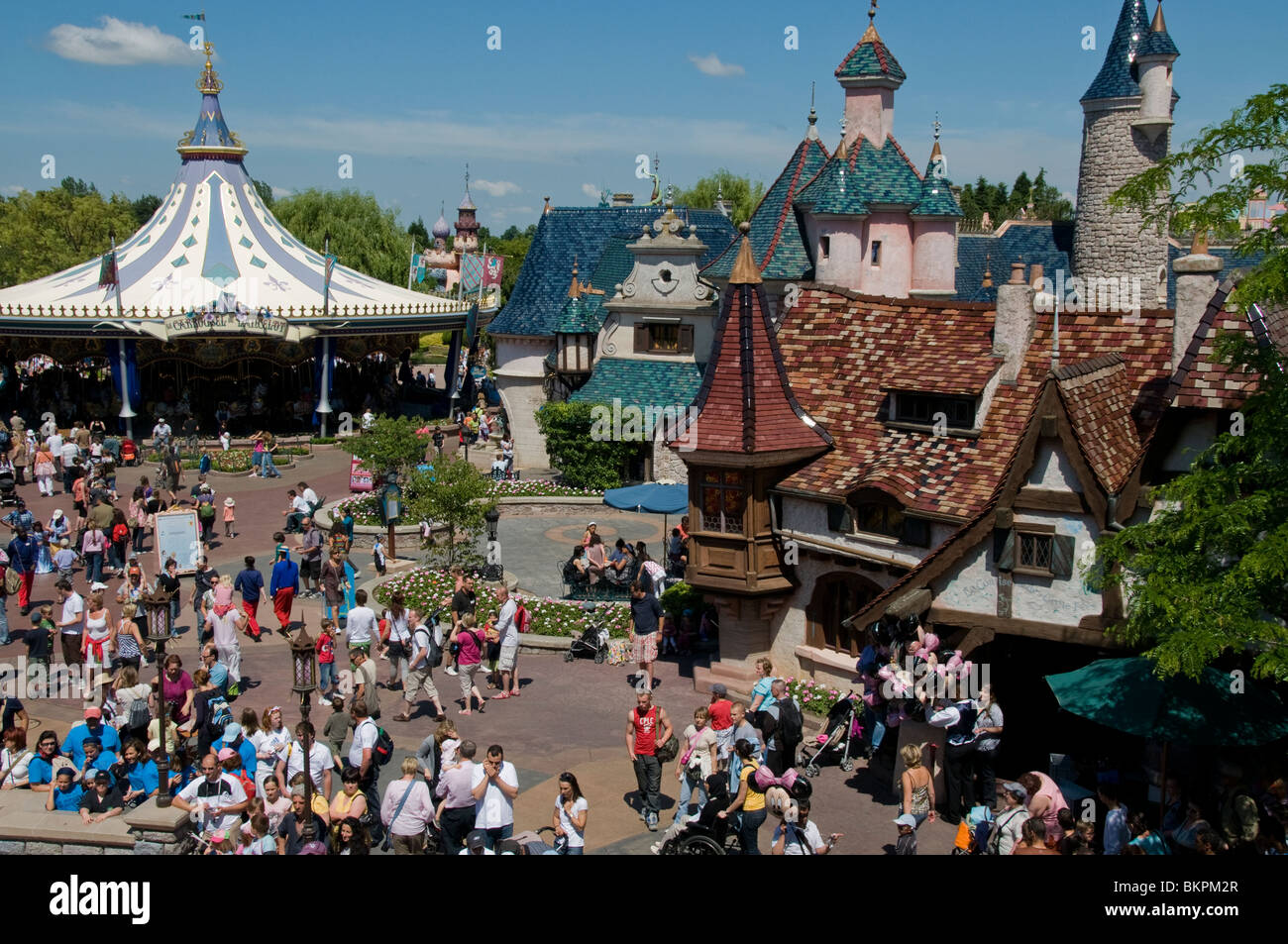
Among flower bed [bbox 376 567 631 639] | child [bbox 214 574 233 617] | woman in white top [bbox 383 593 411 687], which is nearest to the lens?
woman in white top [bbox 383 593 411 687]

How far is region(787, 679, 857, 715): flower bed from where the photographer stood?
729 inches

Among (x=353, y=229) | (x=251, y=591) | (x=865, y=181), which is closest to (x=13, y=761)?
(x=251, y=591)

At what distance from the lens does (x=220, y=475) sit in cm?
3934

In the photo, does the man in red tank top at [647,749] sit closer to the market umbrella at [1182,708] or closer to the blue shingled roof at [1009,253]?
the market umbrella at [1182,708]

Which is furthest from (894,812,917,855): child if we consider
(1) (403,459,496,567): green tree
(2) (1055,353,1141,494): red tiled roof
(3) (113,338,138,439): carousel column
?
(3) (113,338,138,439): carousel column

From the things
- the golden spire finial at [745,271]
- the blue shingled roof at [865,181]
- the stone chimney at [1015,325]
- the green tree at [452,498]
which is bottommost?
the green tree at [452,498]

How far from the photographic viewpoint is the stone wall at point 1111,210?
3794cm

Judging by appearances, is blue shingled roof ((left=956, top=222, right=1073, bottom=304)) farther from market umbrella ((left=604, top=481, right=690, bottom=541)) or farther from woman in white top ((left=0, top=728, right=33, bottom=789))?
woman in white top ((left=0, top=728, right=33, bottom=789))

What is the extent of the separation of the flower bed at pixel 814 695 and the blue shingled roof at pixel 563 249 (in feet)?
77.0

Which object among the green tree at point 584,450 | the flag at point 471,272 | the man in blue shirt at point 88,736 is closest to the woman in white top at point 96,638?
the man in blue shirt at point 88,736

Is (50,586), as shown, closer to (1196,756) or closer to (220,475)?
(220,475)

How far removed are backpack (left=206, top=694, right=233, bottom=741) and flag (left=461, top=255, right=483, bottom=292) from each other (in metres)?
38.9
